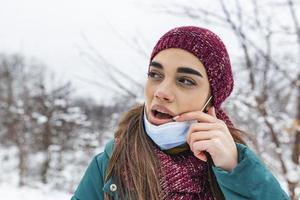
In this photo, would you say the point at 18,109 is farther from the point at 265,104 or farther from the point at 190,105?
the point at 190,105

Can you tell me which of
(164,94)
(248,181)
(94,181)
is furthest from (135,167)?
(248,181)

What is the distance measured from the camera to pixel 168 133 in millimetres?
1241

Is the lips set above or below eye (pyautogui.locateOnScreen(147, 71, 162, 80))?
below

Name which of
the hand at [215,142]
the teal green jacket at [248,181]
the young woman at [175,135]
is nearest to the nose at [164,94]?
the young woman at [175,135]

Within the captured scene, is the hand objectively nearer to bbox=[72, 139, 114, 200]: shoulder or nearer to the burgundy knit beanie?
the burgundy knit beanie

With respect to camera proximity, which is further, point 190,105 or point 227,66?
point 227,66

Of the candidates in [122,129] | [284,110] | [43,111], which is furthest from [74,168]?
[122,129]

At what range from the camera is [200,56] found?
1.28 m

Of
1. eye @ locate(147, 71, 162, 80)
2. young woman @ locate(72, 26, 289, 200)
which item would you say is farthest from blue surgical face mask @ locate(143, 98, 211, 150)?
eye @ locate(147, 71, 162, 80)

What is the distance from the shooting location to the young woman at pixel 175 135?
119 cm

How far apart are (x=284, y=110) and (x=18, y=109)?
62.9 feet

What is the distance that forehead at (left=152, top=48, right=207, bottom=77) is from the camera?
49.5 inches

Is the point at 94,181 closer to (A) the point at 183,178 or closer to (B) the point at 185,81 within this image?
(A) the point at 183,178

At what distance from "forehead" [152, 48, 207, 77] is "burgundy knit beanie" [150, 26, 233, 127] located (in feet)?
0.04
